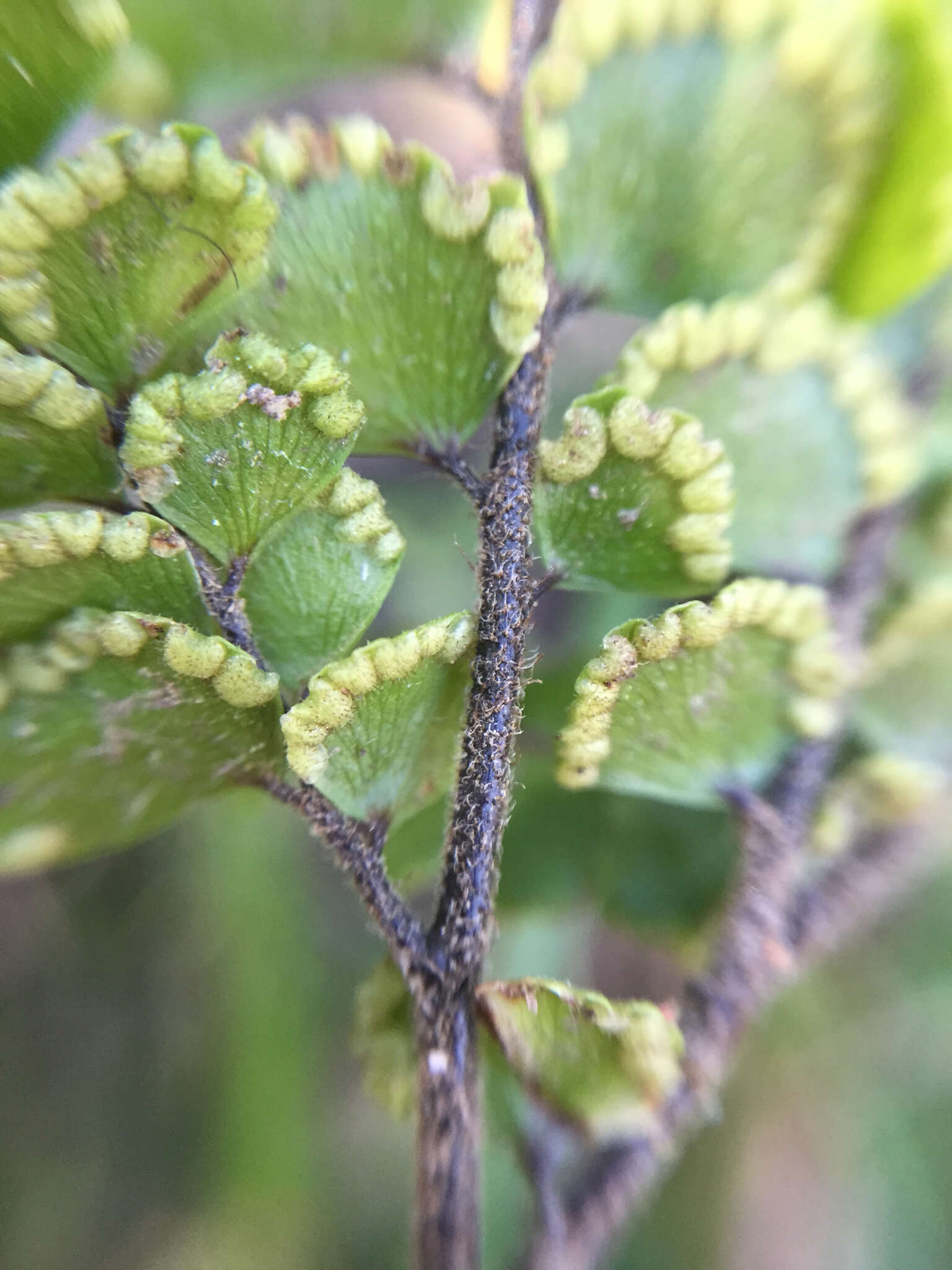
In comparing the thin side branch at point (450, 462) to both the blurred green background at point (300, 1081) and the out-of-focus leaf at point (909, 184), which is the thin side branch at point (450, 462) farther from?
the blurred green background at point (300, 1081)

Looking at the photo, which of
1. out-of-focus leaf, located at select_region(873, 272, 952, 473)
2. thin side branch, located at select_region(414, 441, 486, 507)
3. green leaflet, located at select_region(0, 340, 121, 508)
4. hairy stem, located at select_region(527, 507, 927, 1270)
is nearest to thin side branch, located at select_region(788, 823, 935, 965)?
hairy stem, located at select_region(527, 507, 927, 1270)

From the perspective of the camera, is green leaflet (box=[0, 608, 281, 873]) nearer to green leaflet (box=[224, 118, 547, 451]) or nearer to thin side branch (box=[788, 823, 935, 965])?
green leaflet (box=[224, 118, 547, 451])

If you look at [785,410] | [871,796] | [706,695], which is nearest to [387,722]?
[706,695]

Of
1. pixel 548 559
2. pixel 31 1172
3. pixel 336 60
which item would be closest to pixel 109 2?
pixel 336 60

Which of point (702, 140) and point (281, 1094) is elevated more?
point (702, 140)

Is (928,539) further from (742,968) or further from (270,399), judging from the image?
(270,399)

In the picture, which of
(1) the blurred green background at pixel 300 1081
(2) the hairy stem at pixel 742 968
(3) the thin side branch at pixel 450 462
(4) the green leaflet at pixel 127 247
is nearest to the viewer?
(4) the green leaflet at pixel 127 247

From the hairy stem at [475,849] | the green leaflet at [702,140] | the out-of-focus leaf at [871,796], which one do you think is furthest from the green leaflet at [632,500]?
the out-of-focus leaf at [871,796]
